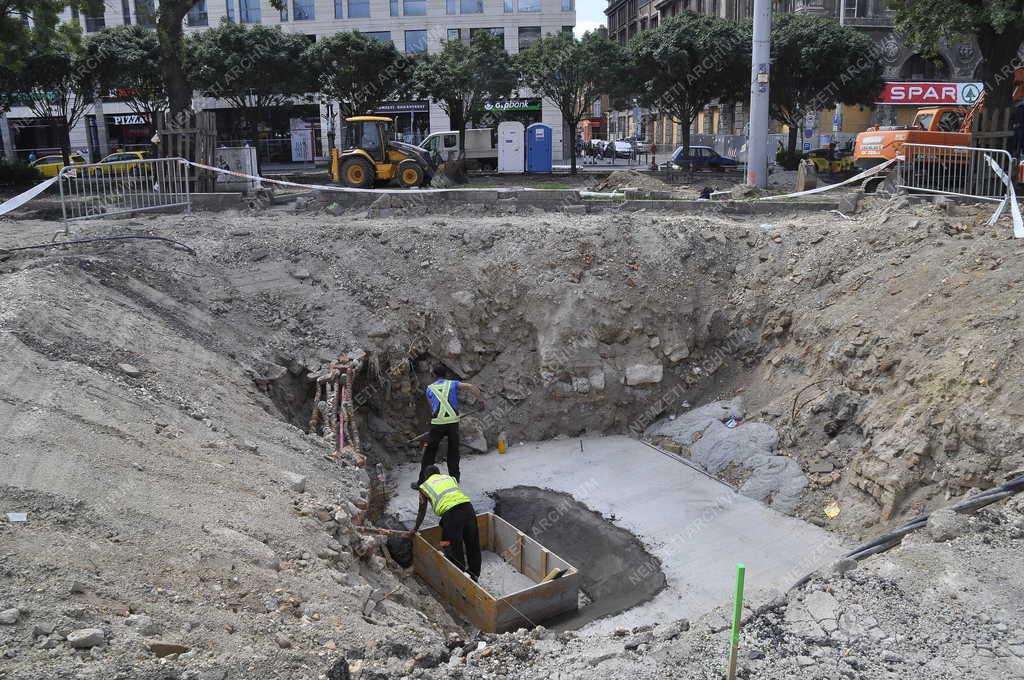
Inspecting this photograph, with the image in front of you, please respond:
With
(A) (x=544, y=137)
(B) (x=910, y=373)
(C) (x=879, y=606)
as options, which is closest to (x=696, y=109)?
(A) (x=544, y=137)

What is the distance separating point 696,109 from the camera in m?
27.4

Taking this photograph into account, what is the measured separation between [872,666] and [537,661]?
2074 millimetres

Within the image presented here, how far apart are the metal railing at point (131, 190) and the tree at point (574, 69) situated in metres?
14.2

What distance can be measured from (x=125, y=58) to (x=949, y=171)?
2869cm

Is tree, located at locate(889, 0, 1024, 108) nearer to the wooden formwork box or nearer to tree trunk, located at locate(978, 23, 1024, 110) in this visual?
tree trunk, located at locate(978, 23, 1024, 110)

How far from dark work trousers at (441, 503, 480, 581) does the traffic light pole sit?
1274 centimetres

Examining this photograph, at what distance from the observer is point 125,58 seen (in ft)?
98.5

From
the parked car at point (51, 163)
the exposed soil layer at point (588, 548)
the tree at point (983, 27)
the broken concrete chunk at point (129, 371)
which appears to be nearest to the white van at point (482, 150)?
the tree at point (983, 27)

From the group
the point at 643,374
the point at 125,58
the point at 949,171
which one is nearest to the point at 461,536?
the point at 643,374

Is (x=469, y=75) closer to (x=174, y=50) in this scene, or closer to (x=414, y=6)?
(x=174, y=50)

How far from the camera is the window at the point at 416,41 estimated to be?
41.1 meters

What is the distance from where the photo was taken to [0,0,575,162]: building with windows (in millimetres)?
40344

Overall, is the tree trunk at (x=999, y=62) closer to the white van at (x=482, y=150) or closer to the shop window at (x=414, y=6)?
the white van at (x=482, y=150)

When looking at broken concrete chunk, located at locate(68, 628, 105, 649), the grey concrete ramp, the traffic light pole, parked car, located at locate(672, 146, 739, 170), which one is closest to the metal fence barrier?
the traffic light pole
